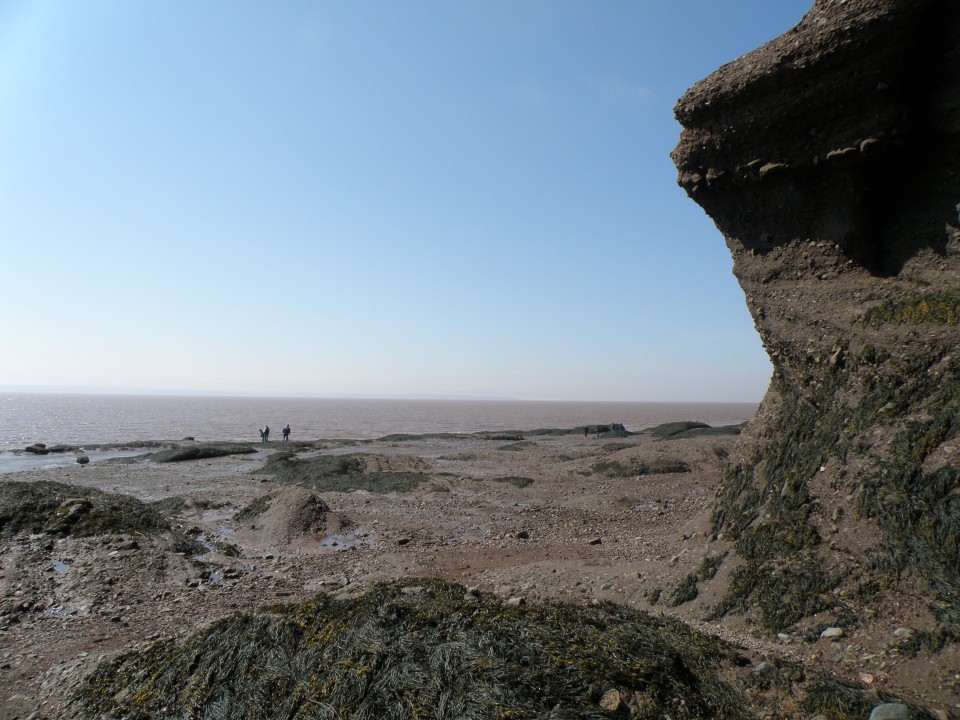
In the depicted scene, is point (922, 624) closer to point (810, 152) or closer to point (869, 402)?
point (869, 402)

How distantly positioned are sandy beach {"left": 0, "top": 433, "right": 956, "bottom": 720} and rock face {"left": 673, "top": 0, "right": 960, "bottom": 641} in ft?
2.47

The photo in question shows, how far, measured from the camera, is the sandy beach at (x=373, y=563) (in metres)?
6.21

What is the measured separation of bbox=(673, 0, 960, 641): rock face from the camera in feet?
19.4

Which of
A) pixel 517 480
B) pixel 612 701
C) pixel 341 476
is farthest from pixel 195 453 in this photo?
pixel 612 701

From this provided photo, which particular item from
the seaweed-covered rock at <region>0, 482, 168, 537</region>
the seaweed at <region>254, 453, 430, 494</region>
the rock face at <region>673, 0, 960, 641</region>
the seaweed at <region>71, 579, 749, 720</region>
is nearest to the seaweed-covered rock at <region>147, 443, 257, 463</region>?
the seaweed at <region>254, 453, 430, 494</region>

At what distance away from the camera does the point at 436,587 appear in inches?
329

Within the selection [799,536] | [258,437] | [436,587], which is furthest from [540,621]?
[258,437]

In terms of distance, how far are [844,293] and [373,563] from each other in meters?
10.1

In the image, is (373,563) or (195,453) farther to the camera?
(195,453)

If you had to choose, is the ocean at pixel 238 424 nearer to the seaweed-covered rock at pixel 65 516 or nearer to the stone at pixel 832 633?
the seaweed-covered rock at pixel 65 516

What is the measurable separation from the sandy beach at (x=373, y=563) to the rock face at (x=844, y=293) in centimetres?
75

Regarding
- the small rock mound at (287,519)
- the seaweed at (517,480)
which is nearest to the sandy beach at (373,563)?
the small rock mound at (287,519)

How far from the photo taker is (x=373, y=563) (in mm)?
11008

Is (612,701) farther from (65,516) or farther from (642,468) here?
(642,468)
